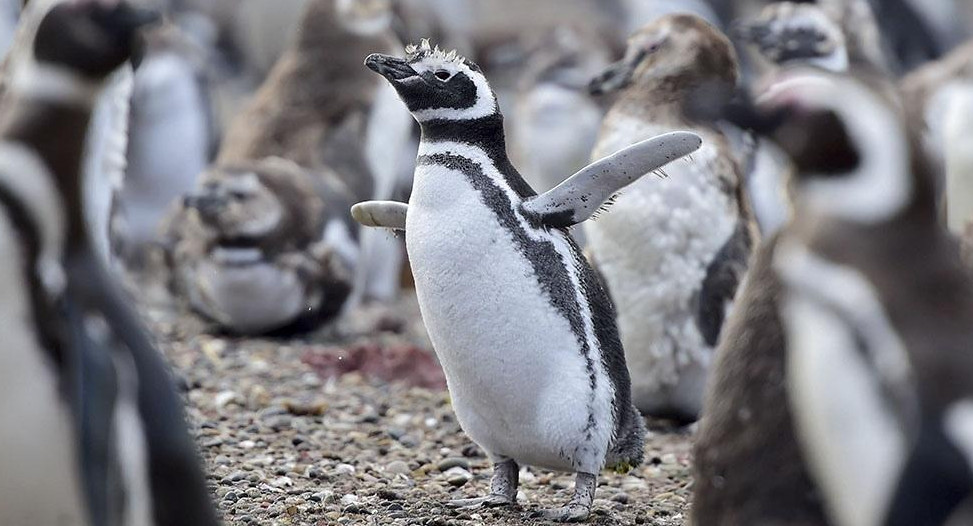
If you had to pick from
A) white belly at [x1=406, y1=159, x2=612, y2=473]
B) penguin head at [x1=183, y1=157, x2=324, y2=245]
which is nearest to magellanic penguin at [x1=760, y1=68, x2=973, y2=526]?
white belly at [x1=406, y1=159, x2=612, y2=473]

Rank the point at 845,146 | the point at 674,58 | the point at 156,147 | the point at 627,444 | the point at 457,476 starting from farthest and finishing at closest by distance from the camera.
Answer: the point at 156,147 < the point at 674,58 < the point at 457,476 < the point at 627,444 < the point at 845,146

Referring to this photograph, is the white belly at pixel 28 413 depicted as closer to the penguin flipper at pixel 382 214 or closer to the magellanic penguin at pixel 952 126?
the penguin flipper at pixel 382 214

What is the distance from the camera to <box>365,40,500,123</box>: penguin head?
4.09 m

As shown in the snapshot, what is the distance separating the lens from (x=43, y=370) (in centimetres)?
299

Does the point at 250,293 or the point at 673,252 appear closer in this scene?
the point at 673,252

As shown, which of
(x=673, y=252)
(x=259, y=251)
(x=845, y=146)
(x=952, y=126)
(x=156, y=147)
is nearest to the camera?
(x=845, y=146)

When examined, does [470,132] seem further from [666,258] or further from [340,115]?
[340,115]

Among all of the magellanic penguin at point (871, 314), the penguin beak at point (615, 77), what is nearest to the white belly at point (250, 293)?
the penguin beak at point (615, 77)

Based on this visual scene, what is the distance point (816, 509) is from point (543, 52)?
7774 mm

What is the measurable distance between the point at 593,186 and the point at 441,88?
1.50 feet

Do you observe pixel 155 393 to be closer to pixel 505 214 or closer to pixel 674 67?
pixel 505 214

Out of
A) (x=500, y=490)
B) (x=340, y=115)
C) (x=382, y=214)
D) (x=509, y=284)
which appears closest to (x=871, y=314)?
(x=509, y=284)

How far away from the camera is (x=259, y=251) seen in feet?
23.4

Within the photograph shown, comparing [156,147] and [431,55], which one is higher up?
[431,55]
